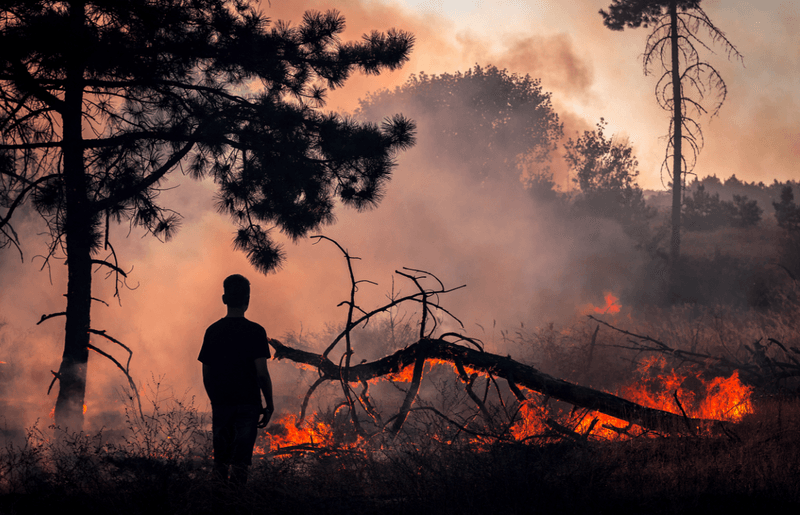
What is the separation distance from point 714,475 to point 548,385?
1.62 meters

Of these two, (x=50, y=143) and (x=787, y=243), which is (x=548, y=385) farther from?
(x=787, y=243)

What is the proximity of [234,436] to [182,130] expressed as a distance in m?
3.87

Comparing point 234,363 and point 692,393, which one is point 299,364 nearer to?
point 234,363

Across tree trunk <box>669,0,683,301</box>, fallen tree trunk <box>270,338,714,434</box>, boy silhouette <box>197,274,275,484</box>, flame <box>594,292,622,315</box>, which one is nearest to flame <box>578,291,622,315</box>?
flame <box>594,292,622,315</box>

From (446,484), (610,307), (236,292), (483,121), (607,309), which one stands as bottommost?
(446,484)

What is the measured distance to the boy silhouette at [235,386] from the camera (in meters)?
3.82

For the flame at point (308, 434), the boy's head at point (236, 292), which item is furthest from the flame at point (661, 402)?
the boy's head at point (236, 292)

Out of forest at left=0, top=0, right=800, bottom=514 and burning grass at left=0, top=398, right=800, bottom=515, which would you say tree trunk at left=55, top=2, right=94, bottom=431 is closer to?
forest at left=0, top=0, right=800, bottom=514

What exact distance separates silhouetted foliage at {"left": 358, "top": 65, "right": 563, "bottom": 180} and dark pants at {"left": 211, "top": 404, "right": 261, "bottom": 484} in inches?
1086

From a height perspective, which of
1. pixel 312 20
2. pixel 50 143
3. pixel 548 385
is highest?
pixel 312 20

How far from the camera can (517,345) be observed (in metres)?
13.5

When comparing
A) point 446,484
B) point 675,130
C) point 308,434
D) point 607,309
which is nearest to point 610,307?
point 607,309

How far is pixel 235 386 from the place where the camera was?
3842mm

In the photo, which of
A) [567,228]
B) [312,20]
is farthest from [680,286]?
[312,20]
